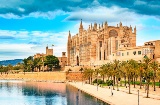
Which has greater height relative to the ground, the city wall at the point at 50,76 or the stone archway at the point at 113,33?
the stone archway at the point at 113,33

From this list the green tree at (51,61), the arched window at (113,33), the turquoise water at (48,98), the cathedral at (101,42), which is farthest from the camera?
the green tree at (51,61)

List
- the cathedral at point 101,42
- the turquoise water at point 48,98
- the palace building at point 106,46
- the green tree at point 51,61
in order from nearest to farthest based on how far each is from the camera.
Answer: the turquoise water at point 48,98
the palace building at point 106,46
the cathedral at point 101,42
the green tree at point 51,61

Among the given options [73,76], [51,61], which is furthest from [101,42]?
[51,61]

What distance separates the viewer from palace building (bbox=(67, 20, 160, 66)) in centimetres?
7600

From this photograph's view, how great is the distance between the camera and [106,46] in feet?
322

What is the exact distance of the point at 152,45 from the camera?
73.1 meters

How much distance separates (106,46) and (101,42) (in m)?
5.65

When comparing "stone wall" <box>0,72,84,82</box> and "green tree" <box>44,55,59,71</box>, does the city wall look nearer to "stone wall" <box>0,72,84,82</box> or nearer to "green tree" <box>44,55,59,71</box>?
"stone wall" <box>0,72,84,82</box>

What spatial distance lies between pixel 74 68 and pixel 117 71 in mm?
44654

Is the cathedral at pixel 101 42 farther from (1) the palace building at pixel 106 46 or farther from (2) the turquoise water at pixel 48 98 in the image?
(2) the turquoise water at pixel 48 98

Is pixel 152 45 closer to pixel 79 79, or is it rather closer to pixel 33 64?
pixel 79 79

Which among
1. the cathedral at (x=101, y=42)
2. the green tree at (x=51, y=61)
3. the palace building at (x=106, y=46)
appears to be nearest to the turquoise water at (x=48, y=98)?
the palace building at (x=106, y=46)

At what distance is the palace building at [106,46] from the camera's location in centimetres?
7600

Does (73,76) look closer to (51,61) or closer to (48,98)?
(51,61)
